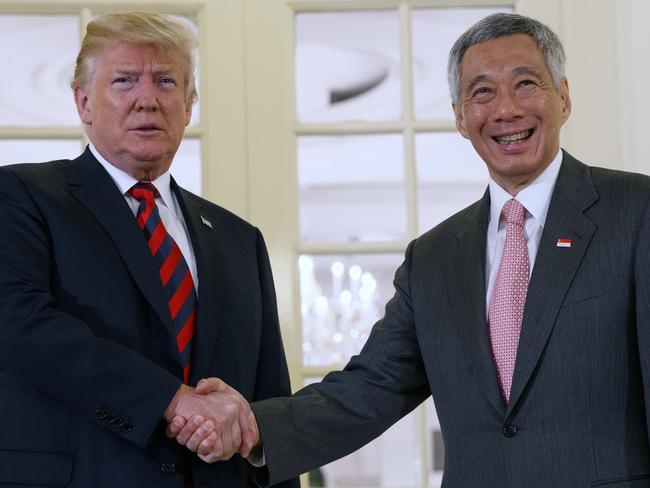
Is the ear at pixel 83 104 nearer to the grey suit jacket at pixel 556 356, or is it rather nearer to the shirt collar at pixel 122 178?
the shirt collar at pixel 122 178

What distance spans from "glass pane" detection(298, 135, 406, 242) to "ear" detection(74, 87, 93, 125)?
7.49m

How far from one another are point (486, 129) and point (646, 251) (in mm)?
456

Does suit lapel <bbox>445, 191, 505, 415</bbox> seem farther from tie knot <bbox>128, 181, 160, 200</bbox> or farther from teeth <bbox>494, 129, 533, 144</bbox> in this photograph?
tie knot <bbox>128, 181, 160, 200</bbox>

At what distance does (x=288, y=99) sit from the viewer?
3.19 m

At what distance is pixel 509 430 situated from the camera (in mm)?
1958

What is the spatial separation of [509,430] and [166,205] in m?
0.89

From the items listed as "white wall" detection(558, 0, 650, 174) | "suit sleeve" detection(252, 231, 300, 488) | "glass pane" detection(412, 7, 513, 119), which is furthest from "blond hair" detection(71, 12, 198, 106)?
"white wall" detection(558, 0, 650, 174)

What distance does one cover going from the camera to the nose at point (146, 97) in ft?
7.30

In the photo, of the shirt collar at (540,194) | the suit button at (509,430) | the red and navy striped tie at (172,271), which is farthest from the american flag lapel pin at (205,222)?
the suit button at (509,430)

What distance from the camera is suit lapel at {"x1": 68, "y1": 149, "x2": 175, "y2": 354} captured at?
6.76 feet

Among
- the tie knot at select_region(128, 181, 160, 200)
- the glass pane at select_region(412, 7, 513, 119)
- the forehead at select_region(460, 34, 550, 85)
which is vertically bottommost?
the tie knot at select_region(128, 181, 160, 200)

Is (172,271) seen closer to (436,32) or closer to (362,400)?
(362,400)

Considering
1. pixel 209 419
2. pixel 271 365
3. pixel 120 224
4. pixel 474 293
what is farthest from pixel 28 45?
pixel 474 293

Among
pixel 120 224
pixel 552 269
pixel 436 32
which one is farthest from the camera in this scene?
pixel 436 32
